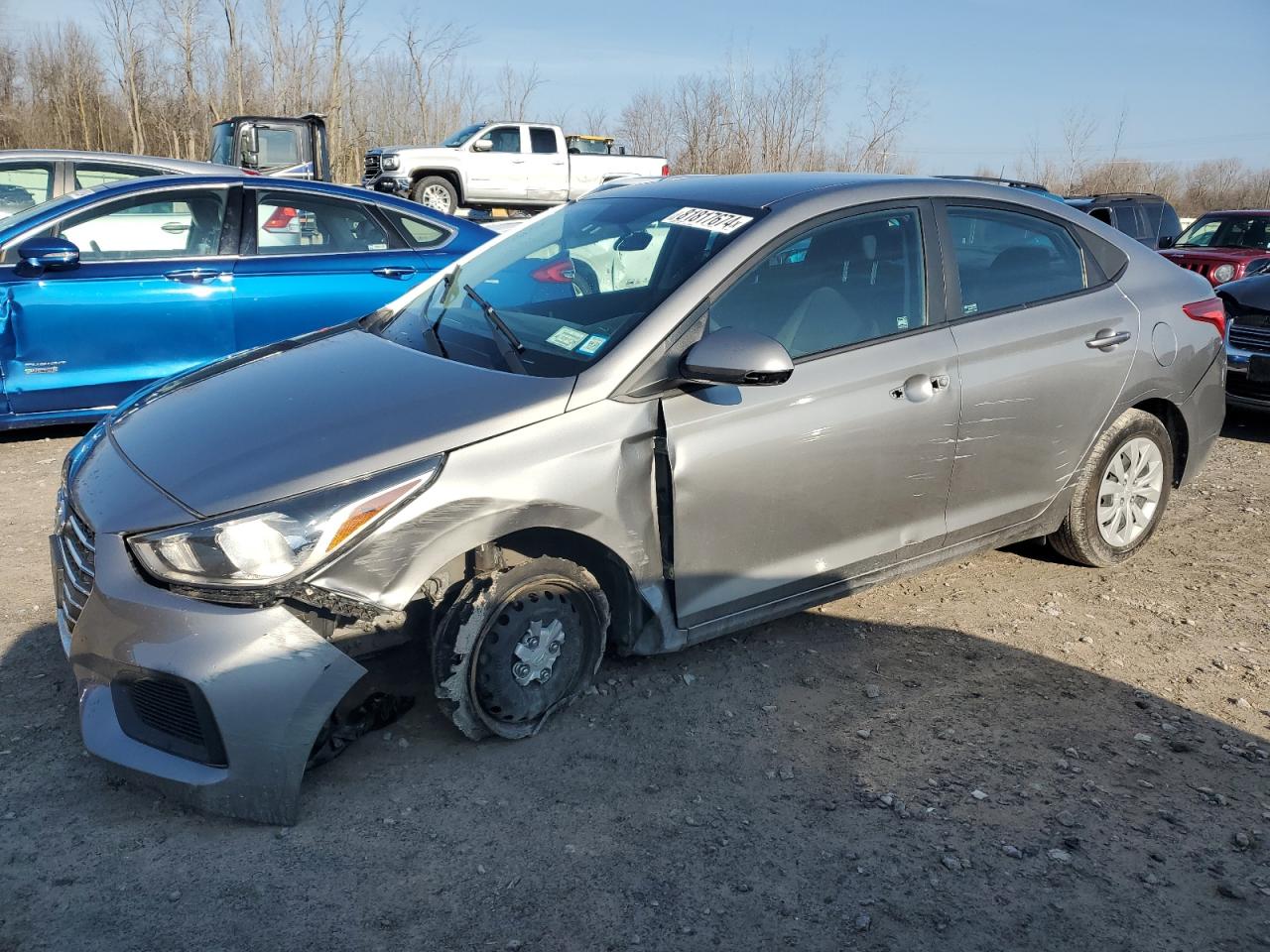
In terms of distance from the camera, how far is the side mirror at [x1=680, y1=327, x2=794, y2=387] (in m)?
3.15

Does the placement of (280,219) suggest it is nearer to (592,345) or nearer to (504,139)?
(592,345)

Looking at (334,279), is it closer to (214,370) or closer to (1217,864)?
(214,370)

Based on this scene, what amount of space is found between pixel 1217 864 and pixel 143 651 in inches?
112

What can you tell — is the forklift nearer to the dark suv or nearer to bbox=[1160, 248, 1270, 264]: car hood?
the dark suv

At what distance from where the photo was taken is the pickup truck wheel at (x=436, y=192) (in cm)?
2075

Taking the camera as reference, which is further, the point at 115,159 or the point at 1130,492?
the point at 115,159

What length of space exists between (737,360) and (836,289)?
0.78 m

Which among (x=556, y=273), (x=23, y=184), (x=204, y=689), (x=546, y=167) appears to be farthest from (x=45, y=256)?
(x=546, y=167)

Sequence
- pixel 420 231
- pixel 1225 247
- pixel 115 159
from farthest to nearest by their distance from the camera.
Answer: pixel 1225 247, pixel 115 159, pixel 420 231

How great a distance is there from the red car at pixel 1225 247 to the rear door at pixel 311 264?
8.89 metres

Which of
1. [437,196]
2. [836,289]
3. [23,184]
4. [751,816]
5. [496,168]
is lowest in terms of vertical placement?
[751,816]

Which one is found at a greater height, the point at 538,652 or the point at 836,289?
the point at 836,289

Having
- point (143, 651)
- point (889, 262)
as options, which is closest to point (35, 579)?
point (143, 651)

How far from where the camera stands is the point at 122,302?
6.11 m
